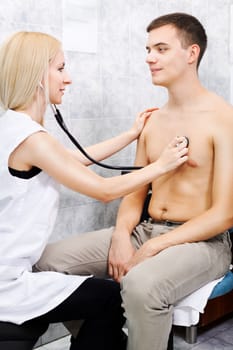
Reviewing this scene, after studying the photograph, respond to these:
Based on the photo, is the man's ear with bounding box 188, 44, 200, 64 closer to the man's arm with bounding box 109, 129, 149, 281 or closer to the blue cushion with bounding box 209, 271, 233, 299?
the man's arm with bounding box 109, 129, 149, 281

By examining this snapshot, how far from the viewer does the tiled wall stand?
2.06 metres

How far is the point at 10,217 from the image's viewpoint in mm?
1427

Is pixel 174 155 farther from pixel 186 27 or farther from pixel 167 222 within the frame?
pixel 186 27

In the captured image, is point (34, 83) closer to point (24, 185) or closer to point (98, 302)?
point (24, 185)

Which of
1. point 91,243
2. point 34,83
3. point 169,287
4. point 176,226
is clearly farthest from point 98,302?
point 34,83

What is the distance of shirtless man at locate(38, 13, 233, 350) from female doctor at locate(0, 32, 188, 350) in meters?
0.13

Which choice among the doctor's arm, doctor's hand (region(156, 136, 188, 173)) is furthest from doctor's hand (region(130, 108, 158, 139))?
doctor's hand (region(156, 136, 188, 173))

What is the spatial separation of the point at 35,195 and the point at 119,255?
449 millimetres

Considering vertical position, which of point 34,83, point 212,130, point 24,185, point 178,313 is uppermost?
point 34,83

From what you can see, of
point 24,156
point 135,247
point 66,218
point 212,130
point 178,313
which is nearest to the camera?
point 24,156

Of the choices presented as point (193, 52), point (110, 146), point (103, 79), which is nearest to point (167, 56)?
point (193, 52)

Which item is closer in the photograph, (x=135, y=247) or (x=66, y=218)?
(x=135, y=247)

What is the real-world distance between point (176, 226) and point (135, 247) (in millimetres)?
184

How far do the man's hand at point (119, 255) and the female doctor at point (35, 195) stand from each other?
18cm
